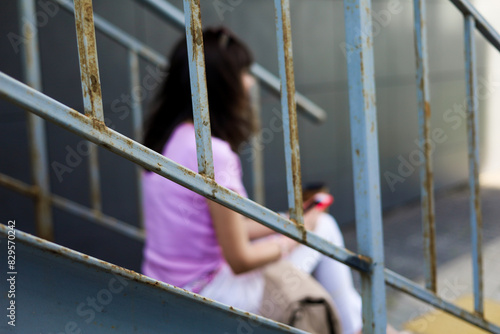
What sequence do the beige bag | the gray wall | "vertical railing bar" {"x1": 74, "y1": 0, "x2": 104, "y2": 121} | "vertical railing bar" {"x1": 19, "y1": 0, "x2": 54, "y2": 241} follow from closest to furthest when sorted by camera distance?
"vertical railing bar" {"x1": 74, "y1": 0, "x2": 104, "y2": 121} < the beige bag < "vertical railing bar" {"x1": 19, "y1": 0, "x2": 54, "y2": 241} < the gray wall

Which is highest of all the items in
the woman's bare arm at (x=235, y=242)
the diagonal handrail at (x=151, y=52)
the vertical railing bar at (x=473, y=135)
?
the diagonal handrail at (x=151, y=52)

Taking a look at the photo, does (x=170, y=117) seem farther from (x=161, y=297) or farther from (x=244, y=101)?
(x=161, y=297)

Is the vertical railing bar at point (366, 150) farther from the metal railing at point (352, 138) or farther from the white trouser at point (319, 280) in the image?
the white trouser at point (319, 280)

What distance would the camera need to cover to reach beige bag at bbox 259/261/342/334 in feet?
4.87

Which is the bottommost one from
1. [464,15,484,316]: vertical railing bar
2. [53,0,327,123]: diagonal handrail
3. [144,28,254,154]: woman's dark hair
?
[464,15,484,316]: vertical railing bar

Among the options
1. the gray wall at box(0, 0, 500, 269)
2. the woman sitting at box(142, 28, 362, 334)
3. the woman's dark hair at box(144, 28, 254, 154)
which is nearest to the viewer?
the woman sitting at box(142, 28, 362, 334)

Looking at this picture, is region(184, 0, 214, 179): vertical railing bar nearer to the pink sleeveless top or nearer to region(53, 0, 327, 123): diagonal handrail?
the pink sleeveless top

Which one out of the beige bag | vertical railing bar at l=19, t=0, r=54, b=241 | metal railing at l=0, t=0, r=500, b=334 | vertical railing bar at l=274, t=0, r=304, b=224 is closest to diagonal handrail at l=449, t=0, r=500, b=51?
metal railing at l=0, t=0, r=500, b=334

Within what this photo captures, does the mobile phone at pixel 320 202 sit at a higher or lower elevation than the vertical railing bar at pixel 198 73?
higher

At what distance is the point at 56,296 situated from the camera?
2.59ft

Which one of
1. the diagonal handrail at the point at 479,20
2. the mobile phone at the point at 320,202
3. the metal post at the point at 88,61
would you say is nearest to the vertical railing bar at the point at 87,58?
the metal post at the point at 88,61

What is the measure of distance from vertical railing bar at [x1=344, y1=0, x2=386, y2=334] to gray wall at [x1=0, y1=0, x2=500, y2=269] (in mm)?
2266

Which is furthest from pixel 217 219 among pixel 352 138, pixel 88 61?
pixel 88 61

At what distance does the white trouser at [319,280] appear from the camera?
1.65 meters
